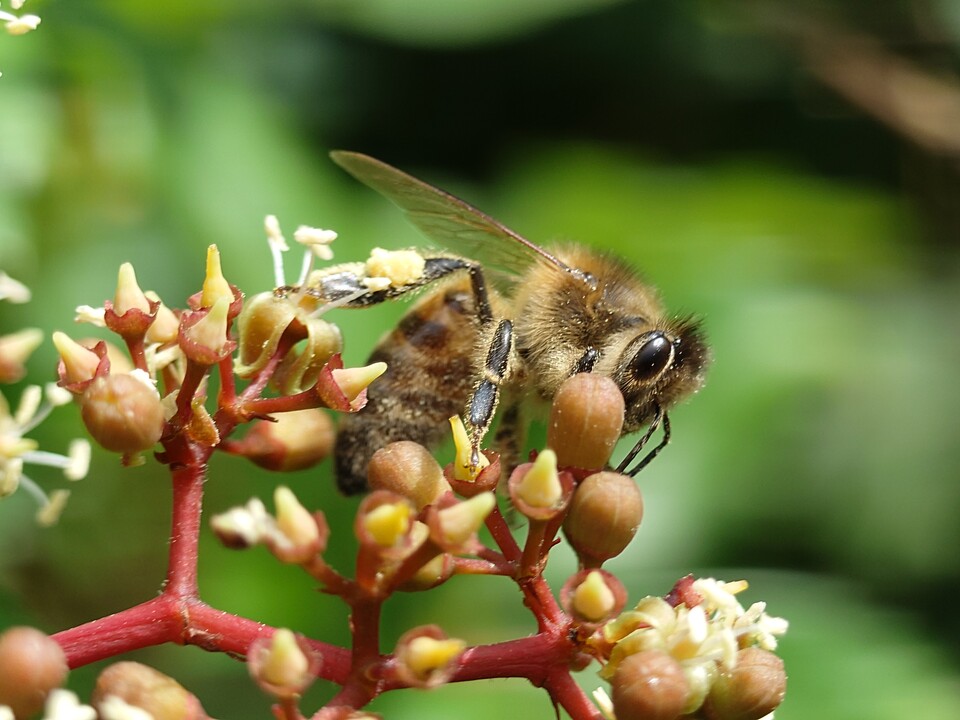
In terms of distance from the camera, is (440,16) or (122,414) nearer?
(122,414)

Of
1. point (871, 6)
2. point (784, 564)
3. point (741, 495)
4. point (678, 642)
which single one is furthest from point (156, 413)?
point (871, 6)

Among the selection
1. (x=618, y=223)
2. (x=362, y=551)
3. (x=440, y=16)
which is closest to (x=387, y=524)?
(x=362, y=551)

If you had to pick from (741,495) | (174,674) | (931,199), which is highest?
(931,199)

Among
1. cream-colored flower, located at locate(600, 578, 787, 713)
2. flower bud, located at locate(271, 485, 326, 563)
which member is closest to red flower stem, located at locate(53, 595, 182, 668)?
flower bud, located at locate(271, 485, 326, 563)

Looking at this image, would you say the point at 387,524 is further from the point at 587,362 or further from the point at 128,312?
the point at 587,362

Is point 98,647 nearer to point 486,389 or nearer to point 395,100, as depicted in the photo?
point 486,389
